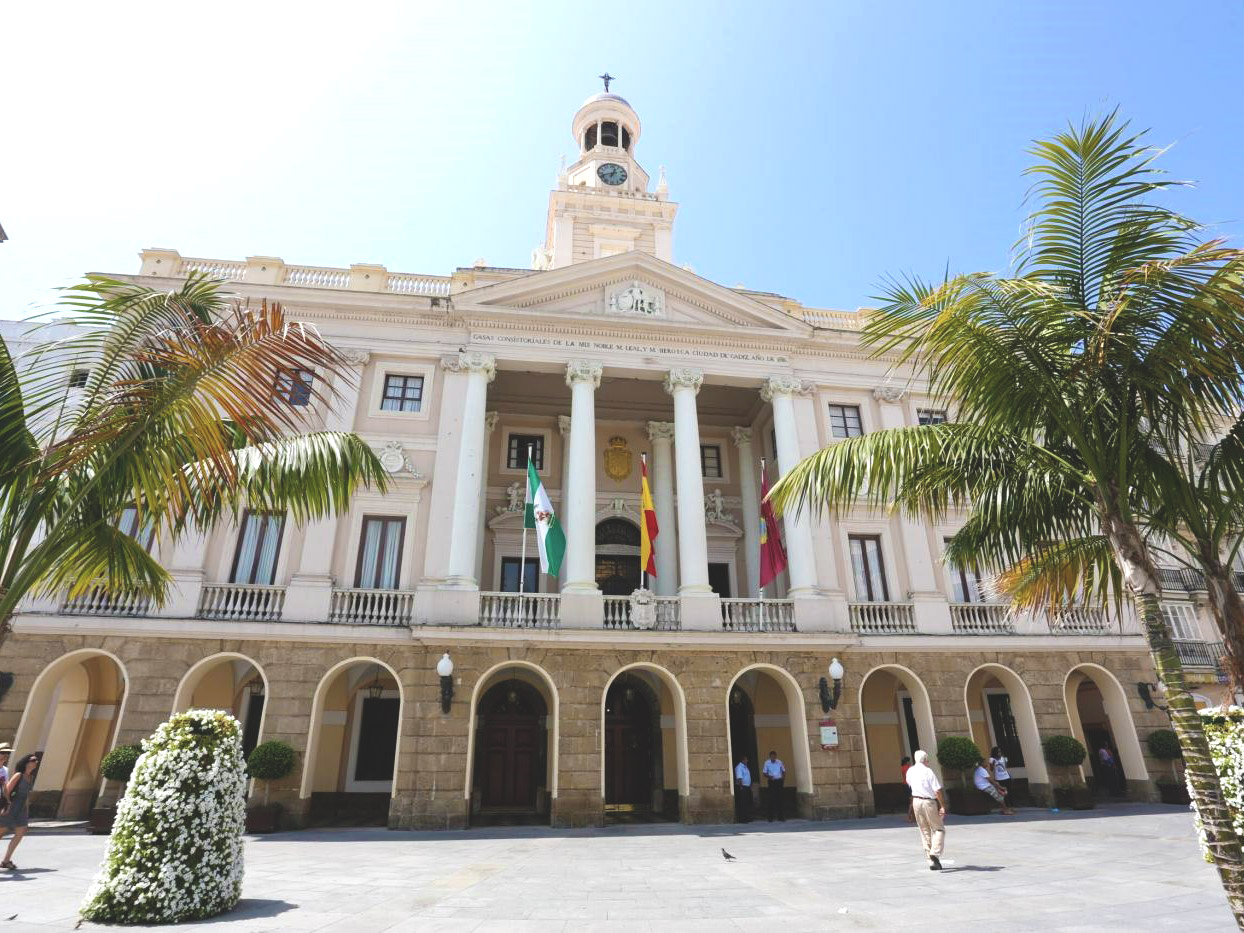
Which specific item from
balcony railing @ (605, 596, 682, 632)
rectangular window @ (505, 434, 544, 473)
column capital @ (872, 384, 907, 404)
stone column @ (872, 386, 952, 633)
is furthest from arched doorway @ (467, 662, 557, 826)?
column capital @ (872, 384, 907, 404)

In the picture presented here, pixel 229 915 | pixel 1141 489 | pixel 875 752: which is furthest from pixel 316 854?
pixel 875 752

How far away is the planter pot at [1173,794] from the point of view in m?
17.3

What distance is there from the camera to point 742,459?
23312 mm

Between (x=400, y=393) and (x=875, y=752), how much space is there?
1719 centimetres

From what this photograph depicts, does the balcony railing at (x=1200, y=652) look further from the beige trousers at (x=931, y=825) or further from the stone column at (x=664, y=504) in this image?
the beige trousers at (x=931, y=825)

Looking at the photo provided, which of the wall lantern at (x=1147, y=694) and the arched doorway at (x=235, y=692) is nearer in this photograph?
the arched doorway at (x=235, y=692)

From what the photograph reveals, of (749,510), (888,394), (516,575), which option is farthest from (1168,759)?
(516,575)

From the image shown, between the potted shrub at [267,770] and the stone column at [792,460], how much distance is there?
1273 centimetres

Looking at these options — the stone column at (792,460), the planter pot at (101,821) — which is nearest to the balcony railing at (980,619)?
the stone column at (792,460)

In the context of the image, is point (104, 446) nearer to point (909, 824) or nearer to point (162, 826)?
point (162, 826)

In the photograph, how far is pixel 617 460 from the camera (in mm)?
22891

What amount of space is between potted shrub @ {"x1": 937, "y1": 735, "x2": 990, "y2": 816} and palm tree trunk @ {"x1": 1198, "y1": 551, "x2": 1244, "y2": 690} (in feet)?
38.4

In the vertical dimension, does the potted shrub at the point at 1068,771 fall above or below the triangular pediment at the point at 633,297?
below

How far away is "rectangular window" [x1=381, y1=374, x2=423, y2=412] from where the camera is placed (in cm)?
1934
